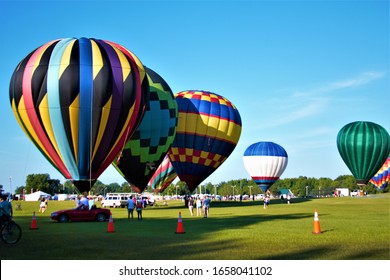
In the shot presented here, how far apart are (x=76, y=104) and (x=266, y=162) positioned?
54.3m

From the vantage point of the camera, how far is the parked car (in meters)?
31.3

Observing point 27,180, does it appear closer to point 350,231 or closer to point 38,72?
point 38,72

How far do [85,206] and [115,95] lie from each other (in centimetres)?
740

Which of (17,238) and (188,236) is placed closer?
(17,238)

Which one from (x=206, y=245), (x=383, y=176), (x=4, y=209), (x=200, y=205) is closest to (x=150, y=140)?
(x=200, y=205)

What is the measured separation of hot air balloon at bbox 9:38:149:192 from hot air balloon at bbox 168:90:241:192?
21.3m

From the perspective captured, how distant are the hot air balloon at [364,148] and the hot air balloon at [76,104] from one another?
49925 millimetres

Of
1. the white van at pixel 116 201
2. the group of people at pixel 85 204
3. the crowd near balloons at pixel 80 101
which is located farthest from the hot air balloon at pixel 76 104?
the white van at pixel 116 201

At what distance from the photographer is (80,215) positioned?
32062mm

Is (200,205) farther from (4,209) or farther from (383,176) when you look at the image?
(383,176)

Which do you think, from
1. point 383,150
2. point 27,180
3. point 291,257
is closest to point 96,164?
point 291,257

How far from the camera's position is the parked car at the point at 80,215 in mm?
31266

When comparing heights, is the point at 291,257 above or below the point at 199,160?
below

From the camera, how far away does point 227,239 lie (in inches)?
791
